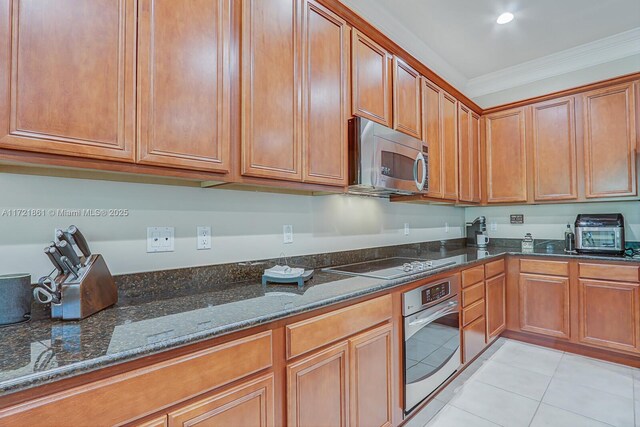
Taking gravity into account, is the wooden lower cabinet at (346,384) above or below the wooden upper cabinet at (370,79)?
below

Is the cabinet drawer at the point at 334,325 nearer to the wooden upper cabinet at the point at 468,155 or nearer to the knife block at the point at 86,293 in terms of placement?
the knife block at the point at 86,293

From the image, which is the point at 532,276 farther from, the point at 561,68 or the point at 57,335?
the point at 57,335

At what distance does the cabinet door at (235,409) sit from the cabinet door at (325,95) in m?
0.98

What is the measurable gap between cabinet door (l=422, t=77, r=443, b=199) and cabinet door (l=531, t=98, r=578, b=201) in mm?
1244

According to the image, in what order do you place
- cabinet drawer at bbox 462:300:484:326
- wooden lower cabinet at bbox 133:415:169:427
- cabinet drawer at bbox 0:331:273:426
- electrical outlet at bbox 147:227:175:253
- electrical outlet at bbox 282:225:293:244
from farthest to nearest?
1. cabinet drawer at bbox 462:300:484:326
2. electrical outlet at bbox 282:225:293:244
3. electrical outlet at bbox 147:227:175:253
4. wooden lower cabinet at bbox 133:415:169:427
5. cabinet drawer at bbox 0:331:273:426

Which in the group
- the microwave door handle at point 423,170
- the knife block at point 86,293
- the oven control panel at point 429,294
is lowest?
the oven control panel at point 429,294

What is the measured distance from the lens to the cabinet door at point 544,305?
9.50 ft

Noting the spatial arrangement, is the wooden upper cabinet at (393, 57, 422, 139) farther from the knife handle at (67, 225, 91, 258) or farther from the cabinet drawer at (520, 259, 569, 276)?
the knife handle at (67, 225, 91, 258)

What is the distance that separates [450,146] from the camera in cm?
297

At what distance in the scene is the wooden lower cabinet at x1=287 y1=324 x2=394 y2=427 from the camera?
4.14ft

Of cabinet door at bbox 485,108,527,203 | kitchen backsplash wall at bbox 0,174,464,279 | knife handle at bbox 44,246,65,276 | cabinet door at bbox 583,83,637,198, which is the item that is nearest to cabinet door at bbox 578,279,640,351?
cabinet door at bbox 583,83,637,198

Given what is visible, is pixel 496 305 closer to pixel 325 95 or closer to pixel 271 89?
pixel 325 95

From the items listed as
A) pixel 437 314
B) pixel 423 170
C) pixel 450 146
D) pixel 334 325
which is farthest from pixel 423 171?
pixel 334 325

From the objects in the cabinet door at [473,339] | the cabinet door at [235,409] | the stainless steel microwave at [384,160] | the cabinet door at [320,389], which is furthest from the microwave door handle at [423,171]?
the cabinet door at [235,409]
